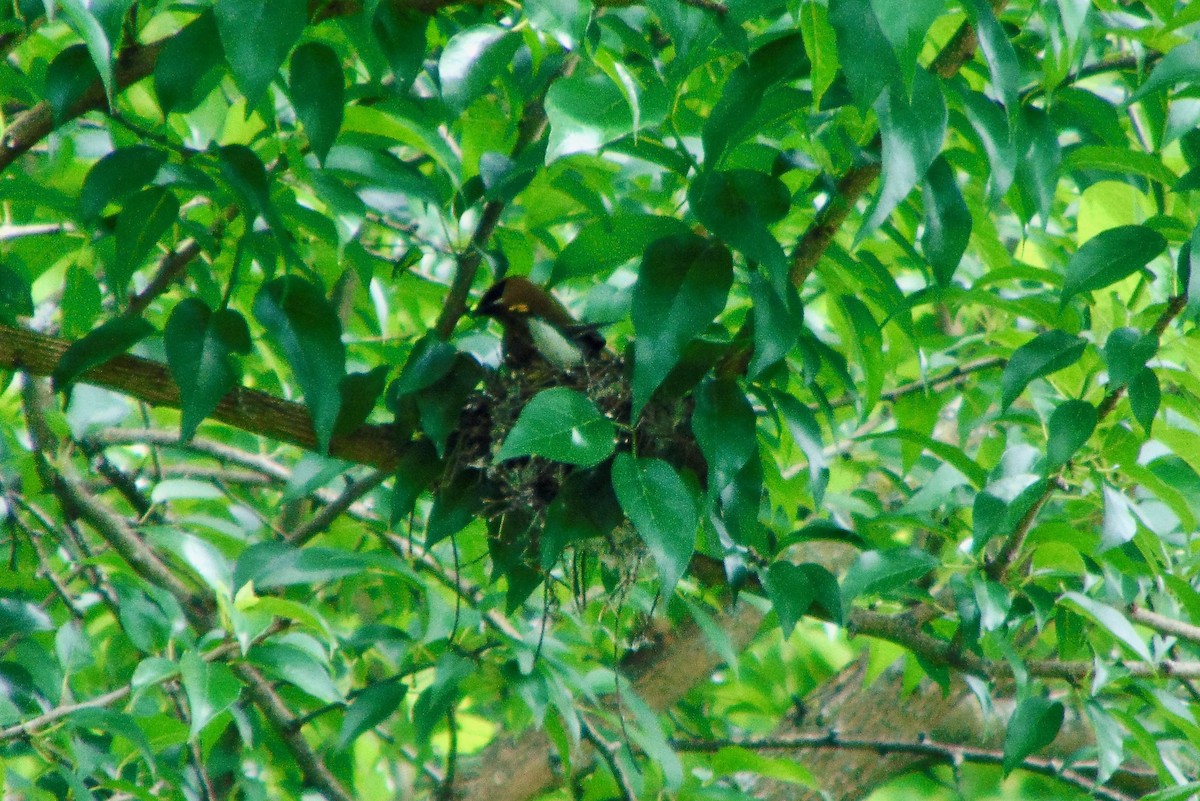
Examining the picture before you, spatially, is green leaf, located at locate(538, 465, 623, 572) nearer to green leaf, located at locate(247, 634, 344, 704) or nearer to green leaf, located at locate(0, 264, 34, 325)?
green leaf, located at locate(247, 634, 344, 704)

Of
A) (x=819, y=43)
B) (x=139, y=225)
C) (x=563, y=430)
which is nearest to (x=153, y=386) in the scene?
(x=139, y=225)

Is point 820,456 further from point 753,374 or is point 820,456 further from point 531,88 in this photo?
point 531,88

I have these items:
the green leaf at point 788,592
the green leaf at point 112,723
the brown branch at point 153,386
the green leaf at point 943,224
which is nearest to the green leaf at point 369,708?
the green leaf at point 112,723

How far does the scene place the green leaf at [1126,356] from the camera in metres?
1.31

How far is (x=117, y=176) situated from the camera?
1277mm

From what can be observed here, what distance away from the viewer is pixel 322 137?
121 centimetres

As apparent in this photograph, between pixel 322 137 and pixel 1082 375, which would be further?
pixel 1082 375

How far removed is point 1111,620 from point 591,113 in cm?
99

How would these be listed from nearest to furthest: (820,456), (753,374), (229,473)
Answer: (753,374)
(820,456)
(229,473)

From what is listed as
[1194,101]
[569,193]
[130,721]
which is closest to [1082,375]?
[1194,101]

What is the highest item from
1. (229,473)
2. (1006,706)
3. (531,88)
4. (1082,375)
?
(531,88)

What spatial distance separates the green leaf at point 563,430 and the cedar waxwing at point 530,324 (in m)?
0.60

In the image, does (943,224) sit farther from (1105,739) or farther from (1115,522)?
(1105,739)

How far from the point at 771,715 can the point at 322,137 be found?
216 cm
